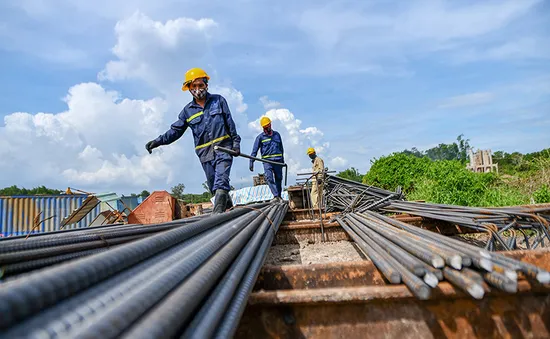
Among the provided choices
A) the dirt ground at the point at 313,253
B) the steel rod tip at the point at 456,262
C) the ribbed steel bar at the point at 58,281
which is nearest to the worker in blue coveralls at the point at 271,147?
the dirt ground at the point at 313,253

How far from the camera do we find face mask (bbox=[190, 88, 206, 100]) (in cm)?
459

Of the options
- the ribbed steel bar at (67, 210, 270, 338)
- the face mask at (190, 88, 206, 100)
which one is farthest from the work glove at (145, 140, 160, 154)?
the ribbed steel bar at (67, 210, 270, 338)

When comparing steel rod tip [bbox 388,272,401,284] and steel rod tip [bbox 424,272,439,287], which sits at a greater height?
steel rod tip [bbox 424,272,439,287]

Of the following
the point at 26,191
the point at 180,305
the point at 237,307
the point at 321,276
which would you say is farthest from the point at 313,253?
the point at 26,191

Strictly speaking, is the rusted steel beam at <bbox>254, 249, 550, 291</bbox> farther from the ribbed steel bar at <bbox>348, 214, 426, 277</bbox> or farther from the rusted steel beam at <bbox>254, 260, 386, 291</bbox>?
the ribbed steel bar at <bbox>348, 214, 426, 277</bbox>

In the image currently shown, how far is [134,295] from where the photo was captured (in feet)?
2.76

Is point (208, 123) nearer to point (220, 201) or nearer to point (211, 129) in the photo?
point (211, 129)

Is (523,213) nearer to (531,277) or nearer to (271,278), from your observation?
(531,277)

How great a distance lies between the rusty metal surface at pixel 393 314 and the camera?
1.26 m

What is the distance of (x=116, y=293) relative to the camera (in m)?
0.86

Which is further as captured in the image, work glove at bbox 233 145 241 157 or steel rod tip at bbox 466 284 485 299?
work glove at bbox 233 145 241 157

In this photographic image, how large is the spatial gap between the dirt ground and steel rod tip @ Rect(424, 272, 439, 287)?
6.18 feet

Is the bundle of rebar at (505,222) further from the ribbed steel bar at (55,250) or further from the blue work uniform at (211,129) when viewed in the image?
the blue work uniform at (211,129)

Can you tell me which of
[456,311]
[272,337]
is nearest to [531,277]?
Answer: [456,311]
